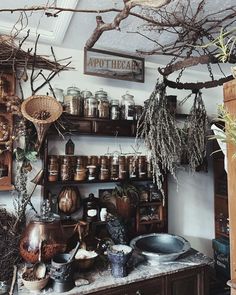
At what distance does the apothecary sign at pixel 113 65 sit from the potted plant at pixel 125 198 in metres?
0.98

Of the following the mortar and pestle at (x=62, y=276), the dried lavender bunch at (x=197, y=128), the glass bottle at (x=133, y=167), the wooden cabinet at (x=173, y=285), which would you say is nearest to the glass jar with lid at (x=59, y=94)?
the glass bottle at (x=133, y=167)

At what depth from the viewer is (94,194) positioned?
2307 mm

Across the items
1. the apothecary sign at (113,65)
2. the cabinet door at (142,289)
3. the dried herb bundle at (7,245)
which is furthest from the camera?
the apothecary sign at (113,65)

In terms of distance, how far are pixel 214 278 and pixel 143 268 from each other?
4.25 ft

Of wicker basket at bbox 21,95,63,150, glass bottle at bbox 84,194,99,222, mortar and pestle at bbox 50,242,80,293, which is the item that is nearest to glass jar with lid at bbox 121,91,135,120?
wicker basket at bbox 21,95,63,150

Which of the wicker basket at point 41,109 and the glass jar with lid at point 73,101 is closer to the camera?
the wicker basket at point 41,109

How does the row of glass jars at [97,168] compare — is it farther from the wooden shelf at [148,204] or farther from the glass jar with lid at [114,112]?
the glass jar with lid at [114,112]

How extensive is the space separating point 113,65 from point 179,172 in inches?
48.3

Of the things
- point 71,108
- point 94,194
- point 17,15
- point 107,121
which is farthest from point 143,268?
point 17,15

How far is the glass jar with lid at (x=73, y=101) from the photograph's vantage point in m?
2.13

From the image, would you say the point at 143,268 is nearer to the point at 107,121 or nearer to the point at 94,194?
the point at 94,194

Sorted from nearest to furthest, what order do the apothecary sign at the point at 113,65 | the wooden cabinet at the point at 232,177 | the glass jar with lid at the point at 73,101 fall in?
the wooden cabinet at the point at 232,177 → the glass jar with lid at the point at 73,101 → the apothecary sign at the point at 113,65

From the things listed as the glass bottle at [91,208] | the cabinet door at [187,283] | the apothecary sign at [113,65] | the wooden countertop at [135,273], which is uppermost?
the apothecary sign at [113,65]

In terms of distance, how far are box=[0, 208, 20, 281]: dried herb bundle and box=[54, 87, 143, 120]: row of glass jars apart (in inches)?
36.9
